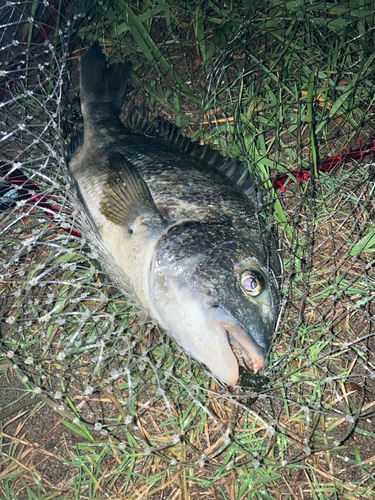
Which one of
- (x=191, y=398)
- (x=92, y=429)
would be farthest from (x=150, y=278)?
(x=92, y=429)

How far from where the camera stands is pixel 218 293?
217cm

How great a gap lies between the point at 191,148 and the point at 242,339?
5.46 ft

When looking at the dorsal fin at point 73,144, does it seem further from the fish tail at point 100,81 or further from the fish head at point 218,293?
the fish head at point 218,293

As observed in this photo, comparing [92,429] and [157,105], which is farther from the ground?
[157,105]

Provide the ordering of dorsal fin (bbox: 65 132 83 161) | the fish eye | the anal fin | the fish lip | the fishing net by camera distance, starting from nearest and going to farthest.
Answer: the fish lip, the fish eye, the fishing net, the anal fin, dorsal fin (bbox: 65 132 83 161)

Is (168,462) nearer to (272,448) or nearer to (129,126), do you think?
(272,448)

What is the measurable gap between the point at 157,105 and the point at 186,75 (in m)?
0.45

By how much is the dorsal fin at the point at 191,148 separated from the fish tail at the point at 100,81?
212mm

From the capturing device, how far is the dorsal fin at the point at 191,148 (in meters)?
2.89

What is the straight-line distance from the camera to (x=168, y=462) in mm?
2318

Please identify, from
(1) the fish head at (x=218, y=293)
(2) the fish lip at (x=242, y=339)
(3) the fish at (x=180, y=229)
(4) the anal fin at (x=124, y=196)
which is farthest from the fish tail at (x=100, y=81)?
(2) the fish lip at (x=242, y=339)

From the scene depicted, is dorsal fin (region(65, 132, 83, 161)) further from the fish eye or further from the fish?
the fish eye

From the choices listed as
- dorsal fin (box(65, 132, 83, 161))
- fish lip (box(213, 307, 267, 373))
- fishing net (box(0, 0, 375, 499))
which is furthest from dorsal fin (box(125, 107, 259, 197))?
fish lip (box(213, 307, 267, 373))

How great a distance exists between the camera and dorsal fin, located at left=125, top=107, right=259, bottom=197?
289cm
